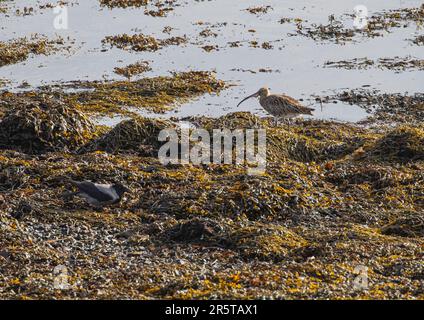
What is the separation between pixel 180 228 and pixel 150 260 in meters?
0.71

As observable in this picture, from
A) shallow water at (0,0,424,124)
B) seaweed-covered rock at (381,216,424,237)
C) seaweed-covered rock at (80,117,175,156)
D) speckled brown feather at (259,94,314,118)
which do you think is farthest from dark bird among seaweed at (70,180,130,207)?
shallow water at (0,0,424,124)

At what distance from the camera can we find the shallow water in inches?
609

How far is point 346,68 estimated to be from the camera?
16859 mm


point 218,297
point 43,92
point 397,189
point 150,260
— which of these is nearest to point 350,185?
point 397,189

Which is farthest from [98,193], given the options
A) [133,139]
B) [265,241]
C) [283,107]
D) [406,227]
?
[283,107]

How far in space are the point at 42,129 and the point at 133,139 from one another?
4.23 feet

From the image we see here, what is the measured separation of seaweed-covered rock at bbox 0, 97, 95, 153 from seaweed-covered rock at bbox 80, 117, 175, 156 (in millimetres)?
267

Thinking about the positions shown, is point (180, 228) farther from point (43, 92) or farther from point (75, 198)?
point (43, 92)

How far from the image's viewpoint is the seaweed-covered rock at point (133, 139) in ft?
35.8

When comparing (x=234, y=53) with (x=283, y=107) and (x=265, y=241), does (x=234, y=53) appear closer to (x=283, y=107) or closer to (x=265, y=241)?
(x=283, y=107)

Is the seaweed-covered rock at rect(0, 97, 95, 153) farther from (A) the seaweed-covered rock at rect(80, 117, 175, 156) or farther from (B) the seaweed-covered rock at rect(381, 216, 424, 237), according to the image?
(B) the seaweed-covered rock at rect(381, 216, 424, 237)

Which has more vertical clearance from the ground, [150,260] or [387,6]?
[387,6]

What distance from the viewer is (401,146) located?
11.0 m

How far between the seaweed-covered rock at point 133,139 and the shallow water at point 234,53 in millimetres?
2411
